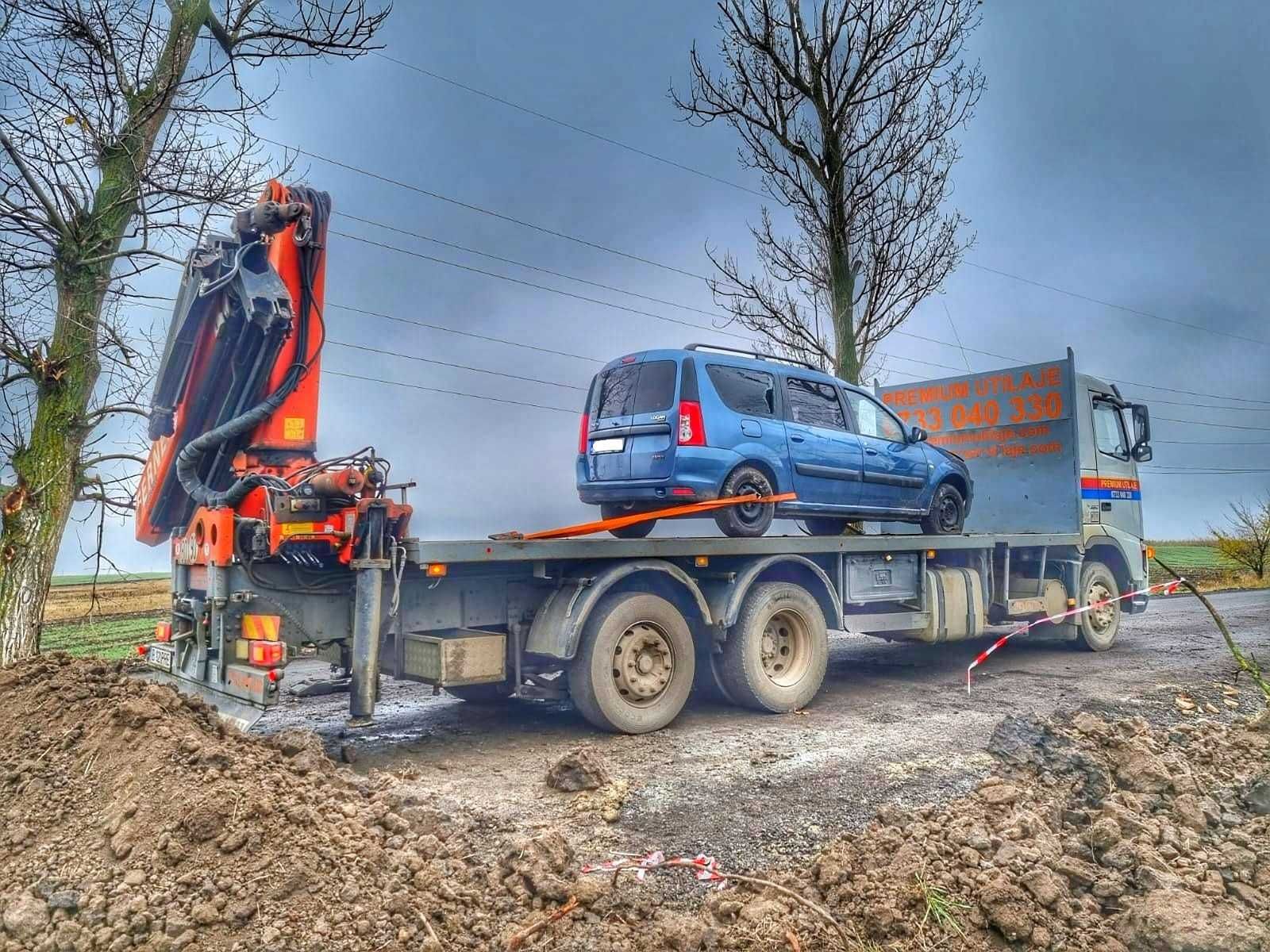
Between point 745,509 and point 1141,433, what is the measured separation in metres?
6.84

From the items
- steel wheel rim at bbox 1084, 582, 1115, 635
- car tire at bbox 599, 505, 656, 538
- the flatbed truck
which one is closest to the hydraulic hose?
the flatbed truck

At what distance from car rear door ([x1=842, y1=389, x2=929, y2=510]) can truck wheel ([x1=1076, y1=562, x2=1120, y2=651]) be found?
2967 mm

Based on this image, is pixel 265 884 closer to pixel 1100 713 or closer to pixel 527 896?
pixel 527 896

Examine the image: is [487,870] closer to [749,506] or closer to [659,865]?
[659,865]

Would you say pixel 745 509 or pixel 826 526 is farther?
pixel 826 526

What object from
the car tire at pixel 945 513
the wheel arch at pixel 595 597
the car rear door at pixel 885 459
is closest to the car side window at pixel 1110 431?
the car tire at pixel 945 513

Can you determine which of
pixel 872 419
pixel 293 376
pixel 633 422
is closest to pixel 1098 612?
pixel 872 419

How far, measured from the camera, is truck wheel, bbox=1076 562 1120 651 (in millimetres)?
11812

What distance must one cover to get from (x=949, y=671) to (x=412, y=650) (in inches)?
249

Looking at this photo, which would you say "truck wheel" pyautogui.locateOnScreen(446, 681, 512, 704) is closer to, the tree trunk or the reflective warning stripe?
the reflective warning stripe

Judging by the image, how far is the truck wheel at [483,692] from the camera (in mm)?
7873

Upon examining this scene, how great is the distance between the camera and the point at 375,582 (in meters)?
6.00

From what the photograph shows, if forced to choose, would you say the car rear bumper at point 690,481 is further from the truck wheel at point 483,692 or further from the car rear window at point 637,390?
the truck wheel at point 483,692

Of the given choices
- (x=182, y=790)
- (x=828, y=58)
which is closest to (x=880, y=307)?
(x=828, y=58)
